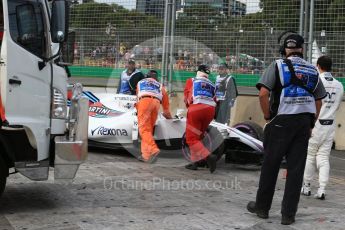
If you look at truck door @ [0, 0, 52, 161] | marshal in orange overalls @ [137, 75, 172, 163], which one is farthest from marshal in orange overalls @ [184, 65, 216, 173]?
truck door @ [0, 0, 52, 161]

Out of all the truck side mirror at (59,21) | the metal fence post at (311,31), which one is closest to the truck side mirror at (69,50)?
the truck side mirror at (59,21)

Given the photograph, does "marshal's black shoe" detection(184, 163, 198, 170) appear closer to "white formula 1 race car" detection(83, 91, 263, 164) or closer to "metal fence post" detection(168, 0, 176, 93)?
"white formula 1 race car" detection(83, 91, 263, 164)

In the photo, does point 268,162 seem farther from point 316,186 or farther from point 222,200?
point 316,186

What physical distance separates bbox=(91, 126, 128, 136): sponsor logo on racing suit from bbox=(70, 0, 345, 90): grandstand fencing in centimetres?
423

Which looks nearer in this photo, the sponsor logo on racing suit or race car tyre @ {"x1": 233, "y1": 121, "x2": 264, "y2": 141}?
race car tyre @ {"x1": 233, "y1": 121, "x2": 264, "y2": 141}

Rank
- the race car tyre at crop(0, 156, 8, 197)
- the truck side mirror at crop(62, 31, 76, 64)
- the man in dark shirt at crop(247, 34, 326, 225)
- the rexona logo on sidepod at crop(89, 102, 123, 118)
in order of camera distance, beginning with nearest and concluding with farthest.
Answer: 1. the race car tyre at crop(0, 156, 8, 197)
2. the man in dark shirt at crop(247, 34, 326, 225)
3. the truck side mirror at crop(62, 31, 76, 64)
4. the rexona logo on sidepod at crop(89, 102, 123, 118)

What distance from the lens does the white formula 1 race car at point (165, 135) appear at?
926cm

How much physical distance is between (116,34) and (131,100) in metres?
4.78

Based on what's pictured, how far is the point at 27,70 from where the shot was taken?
5652 mm

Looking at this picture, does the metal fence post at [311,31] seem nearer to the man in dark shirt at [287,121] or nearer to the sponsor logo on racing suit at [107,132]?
the sponsor logo on racing suit at [107,132]

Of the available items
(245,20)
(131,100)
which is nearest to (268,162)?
(131,100)

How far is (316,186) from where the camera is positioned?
821cm

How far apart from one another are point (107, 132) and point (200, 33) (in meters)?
4.92

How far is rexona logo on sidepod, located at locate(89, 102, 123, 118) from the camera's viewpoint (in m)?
10.3
